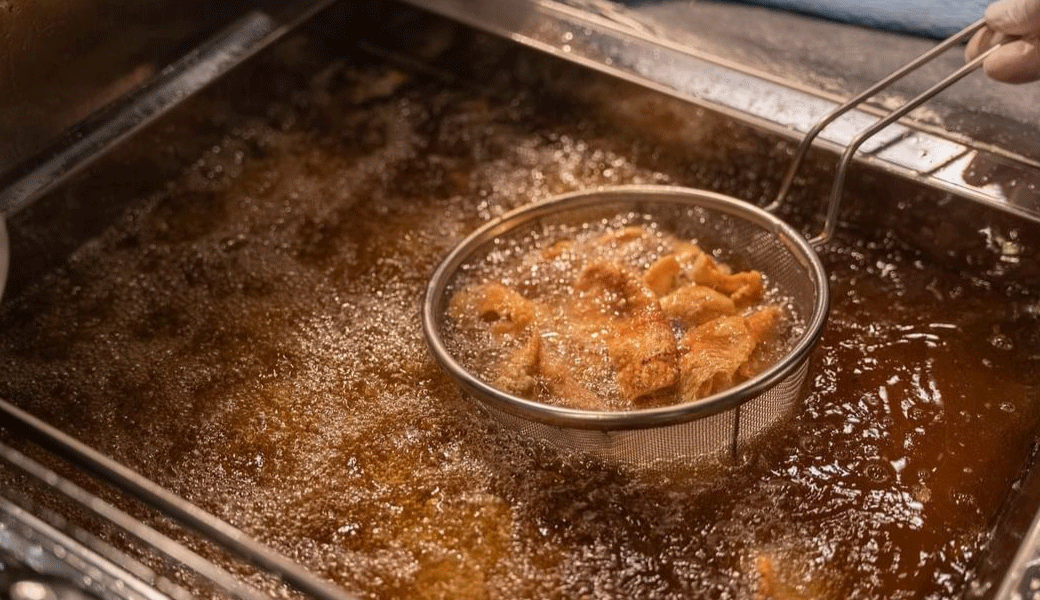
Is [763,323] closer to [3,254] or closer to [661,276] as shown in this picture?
[661,276]

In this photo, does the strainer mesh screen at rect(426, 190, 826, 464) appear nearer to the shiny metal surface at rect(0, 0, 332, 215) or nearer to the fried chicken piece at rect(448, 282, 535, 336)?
the fried chicken piece at rect(448, 282, 535, 336)

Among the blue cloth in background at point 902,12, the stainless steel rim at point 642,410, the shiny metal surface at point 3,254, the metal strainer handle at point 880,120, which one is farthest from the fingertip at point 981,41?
the shiny metal surface at point 3,254

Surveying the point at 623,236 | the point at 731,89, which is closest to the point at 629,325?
the point at 623,236

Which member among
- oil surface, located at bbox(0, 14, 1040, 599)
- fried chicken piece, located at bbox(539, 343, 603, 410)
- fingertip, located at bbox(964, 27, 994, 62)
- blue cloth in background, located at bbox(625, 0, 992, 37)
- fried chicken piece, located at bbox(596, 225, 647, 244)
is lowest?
oil surface, located at bbox(0, 14, 1040, 599)

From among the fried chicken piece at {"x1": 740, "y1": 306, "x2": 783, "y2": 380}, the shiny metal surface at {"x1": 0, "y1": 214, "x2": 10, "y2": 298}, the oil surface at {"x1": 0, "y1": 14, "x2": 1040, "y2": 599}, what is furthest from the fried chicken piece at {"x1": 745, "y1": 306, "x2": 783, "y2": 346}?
the shiny metal surface at {"x1": 0, "y1": 214, "x2": 10, "y2": 298}

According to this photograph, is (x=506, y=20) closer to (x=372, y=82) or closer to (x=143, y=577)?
→ (x=372, y=82)

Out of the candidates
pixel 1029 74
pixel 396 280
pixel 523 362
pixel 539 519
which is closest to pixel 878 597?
pixel 539 519

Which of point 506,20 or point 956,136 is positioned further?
point 506,20
